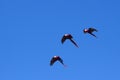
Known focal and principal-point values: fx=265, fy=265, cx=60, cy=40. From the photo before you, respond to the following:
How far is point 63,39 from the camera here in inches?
1283

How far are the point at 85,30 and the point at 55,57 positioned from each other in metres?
5.14

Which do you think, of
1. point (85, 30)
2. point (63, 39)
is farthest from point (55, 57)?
point (85, 30)

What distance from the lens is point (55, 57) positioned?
31.9 metres

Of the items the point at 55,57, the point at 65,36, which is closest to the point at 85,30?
the point at 65,36

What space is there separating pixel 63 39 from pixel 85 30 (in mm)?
3042

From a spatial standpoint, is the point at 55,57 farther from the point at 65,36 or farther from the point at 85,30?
the point at 85,30

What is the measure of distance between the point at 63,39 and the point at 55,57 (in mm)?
2470

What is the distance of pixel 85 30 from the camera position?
109 ft

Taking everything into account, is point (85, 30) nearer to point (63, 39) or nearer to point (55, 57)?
point (63, 39)

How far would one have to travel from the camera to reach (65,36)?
31781 millimetres

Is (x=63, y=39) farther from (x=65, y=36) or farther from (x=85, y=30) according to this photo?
(x=85, y=30)
